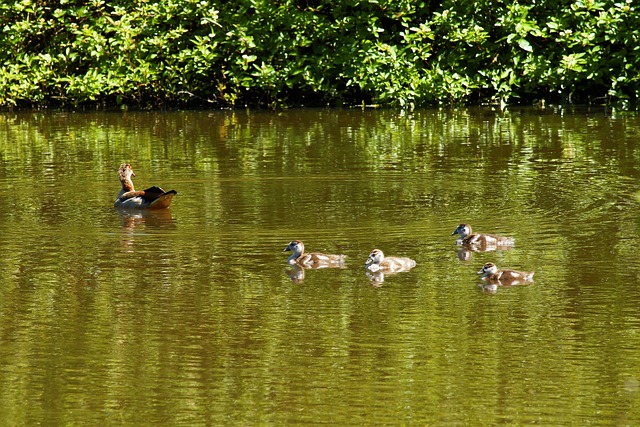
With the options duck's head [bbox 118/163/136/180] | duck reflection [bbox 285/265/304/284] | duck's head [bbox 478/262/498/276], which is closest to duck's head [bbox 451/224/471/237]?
duck's head [bbox 478/262/498/276]

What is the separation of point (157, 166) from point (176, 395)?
9.09 metres

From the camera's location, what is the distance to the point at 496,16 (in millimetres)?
21656

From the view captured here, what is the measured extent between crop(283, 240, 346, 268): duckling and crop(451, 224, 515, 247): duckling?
41.4 inches

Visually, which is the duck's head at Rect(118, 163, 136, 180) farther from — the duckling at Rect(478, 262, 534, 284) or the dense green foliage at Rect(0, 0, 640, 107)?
the dense green foliage at Rect(0, 0, 640, 107)

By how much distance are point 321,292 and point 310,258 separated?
731 millimetres

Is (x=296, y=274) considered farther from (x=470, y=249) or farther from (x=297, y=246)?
(x=470, y=249)

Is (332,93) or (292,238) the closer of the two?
(292,238)

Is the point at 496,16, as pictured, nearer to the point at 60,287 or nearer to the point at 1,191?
the point at 1,191

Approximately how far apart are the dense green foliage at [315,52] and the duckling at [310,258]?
12.0 meters

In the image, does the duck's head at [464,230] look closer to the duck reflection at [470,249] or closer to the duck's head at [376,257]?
the duck reflection at [470,249]

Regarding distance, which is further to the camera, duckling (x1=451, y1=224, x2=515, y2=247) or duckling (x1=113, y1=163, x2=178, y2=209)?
duckling (x1=113, y1=163, x2=178, y2=209)

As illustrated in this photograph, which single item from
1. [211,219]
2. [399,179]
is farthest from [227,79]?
[211,219]

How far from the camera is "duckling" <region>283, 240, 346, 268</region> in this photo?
31.1 ft

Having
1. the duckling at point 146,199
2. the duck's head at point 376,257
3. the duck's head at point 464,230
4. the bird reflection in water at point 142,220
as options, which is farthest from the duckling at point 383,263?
the duckling at point 146,199
